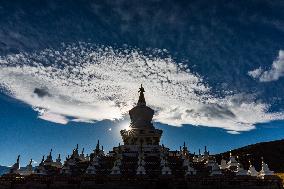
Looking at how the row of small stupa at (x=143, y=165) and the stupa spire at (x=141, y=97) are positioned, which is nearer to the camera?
the row of small stupa at (x=143, y=165)

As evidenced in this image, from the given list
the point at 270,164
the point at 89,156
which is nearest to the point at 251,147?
the point at 270,164

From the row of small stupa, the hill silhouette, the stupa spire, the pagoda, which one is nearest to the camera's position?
the row of small stupa

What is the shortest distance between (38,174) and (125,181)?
1001 cm

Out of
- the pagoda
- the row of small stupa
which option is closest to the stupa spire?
the pagoda

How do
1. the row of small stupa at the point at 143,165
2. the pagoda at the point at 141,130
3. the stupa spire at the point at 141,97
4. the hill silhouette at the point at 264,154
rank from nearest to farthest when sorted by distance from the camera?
the row of small stupa at the point at 143,165, the pagoda at the point at 141,130, the stupa spire at the point at 141,97, the hill silhouette at the point at 264,154

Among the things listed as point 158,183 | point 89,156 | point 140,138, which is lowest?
point 158,183

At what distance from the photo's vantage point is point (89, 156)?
43750 millimetres

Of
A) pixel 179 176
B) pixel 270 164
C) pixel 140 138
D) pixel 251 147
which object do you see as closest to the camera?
pixel 179 176

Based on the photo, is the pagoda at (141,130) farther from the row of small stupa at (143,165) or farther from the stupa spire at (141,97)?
the row of small stupa at (143,165)

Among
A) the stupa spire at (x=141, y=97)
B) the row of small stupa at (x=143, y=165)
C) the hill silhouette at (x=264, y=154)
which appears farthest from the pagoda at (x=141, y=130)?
the hill silhouette at (x=264, y=154)

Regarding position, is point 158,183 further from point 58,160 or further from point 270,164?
point 270,164

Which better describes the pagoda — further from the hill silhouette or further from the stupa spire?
the hill silhouette

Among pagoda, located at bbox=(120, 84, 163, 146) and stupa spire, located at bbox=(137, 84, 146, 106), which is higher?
stupa spire, located at bbox=(137, 84, 146, 106)

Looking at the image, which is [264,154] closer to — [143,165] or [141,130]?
[141,130]
